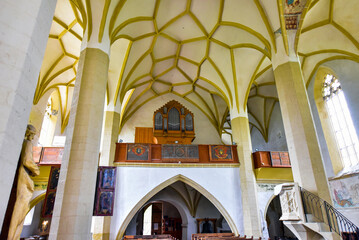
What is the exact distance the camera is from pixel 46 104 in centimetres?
1286

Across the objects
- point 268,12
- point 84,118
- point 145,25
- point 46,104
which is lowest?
point 84,118

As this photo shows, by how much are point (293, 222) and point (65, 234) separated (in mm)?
5641

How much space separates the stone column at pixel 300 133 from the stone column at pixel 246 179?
4.15m

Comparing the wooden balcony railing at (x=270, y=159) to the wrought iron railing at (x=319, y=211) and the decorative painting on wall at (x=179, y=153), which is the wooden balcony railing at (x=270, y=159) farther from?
the wrought iron railing at (x=319, y=211)

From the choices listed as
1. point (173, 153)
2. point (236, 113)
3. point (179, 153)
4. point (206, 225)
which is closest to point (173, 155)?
point (173, 153)

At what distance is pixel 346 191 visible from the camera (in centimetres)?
1053

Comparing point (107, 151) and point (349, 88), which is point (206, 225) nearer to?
point (107, 151)

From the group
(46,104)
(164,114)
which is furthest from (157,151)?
(46,104)

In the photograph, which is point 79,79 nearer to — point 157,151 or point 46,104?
point 157,151

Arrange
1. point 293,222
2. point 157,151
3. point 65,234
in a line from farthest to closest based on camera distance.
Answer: point 157,151 → point 293,222 → point 65,234

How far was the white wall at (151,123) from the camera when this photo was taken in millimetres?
15961

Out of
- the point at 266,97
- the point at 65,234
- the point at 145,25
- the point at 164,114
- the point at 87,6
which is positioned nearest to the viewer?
the point at 65,234

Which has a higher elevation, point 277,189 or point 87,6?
point 87,6

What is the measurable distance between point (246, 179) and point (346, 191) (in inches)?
166
